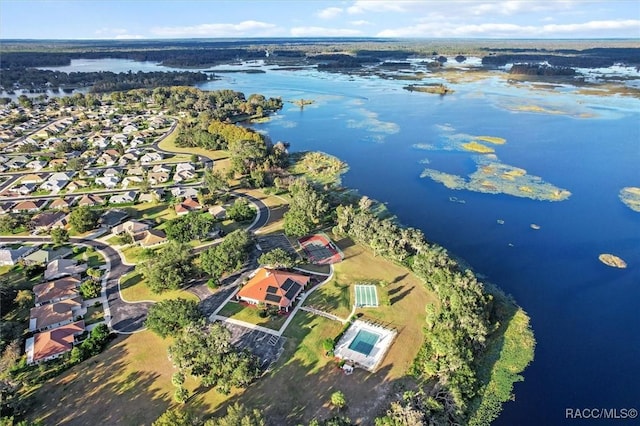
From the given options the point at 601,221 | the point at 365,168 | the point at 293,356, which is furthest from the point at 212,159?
the point at 601,221

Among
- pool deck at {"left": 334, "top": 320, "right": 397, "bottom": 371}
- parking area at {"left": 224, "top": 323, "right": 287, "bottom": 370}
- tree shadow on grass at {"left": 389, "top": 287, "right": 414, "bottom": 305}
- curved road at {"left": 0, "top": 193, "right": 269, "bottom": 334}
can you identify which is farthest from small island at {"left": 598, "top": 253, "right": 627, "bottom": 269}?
curved road at {"left": 0, "top": 193, "right": 269, "bottom": 334}

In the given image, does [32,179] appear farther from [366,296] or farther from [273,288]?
[366,296]

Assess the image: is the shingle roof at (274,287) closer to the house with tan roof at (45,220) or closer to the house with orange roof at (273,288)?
the house with orange roof at (273,288)

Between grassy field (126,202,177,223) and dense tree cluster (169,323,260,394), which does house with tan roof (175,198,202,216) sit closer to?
grassy field (126,202,177,223)

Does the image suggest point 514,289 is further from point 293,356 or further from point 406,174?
point 406,174

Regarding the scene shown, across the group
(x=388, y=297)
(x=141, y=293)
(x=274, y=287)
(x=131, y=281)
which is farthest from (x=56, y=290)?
(x=388, y=297)

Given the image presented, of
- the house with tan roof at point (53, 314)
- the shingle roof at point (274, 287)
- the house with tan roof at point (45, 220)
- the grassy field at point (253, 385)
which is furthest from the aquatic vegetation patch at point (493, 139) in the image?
the house with tan roof at point (53, 314)
